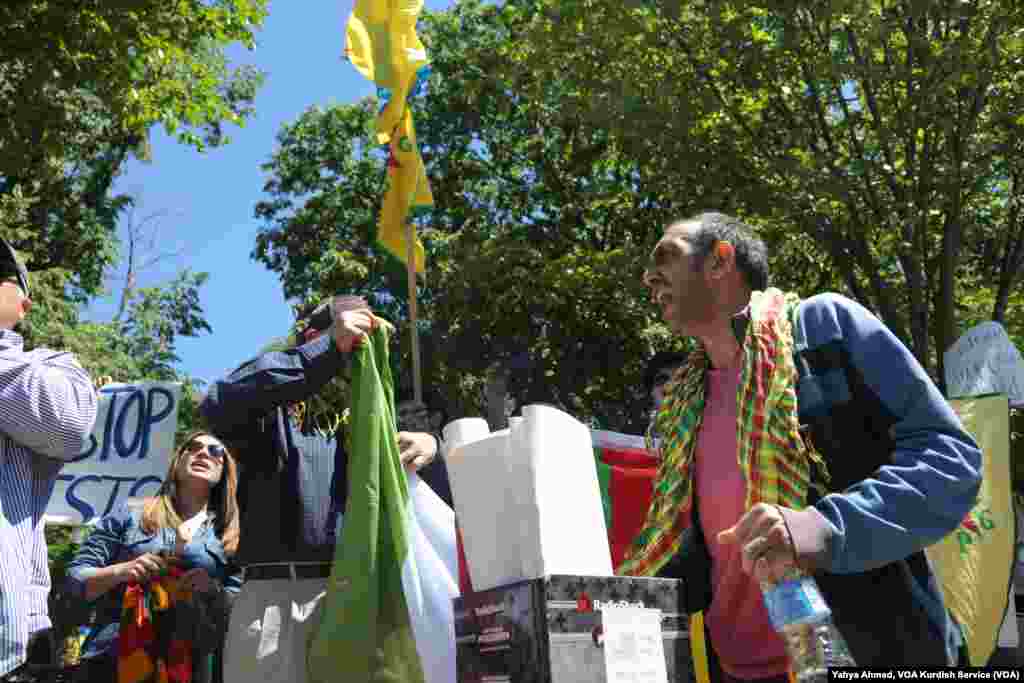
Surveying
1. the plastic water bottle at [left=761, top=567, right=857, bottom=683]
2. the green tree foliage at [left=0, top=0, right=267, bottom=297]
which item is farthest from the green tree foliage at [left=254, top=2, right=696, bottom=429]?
the plastic water bottle at [left=761, top=567, right=857, bottom=683]

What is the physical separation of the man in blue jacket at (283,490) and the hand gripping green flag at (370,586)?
0.27m

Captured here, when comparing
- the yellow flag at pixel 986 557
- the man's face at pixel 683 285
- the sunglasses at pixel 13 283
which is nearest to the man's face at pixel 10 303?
the sunglasses at pixel 13 283

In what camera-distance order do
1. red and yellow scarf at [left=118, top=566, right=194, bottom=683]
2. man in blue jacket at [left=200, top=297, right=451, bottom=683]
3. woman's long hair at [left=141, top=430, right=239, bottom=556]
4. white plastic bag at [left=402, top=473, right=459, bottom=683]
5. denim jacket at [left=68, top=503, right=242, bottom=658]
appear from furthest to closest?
woman's long hair at [left=141, top=430, right=239, bottom=556]
denim jacket at [left=68, top=503, right=242, bottom=658]
red and yellow scarf at [left=118, top=566, right=194, bottom=683]
man in blue jacket at [left=200, top=297, right=451, bottom=683]
white plastic bag at [left=402, top=473, right=459, bottom=683]

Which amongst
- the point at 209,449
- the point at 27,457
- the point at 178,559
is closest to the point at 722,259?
the point at 27,457

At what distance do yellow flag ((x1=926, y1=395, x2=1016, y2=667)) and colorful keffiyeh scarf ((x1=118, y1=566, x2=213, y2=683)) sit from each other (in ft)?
11.0

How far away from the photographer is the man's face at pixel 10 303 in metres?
3.02

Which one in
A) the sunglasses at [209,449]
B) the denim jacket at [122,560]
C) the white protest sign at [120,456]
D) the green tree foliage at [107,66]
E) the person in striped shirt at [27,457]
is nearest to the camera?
the person in striped shirt at [27,457]

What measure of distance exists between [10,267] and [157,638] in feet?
5.92

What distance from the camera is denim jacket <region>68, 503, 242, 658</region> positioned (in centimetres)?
443

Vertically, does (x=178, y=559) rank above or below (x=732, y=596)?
above

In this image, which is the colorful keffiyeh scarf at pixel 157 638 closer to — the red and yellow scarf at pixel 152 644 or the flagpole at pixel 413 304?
the red and yellow scarf at pixel 152 644

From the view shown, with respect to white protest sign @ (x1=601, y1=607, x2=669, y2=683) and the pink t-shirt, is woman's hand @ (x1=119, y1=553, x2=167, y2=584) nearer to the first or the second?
the pink t-shirt

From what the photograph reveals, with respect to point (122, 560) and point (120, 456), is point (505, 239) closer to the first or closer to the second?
point (120, 456)

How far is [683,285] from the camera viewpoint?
2775 millimetres
